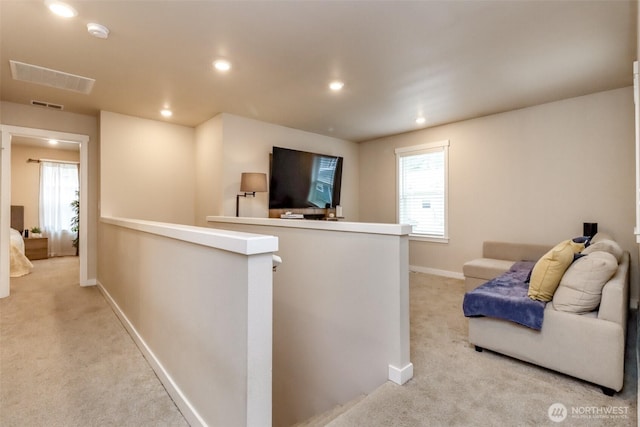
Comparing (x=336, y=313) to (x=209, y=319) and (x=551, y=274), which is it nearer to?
(x=209, y=319)

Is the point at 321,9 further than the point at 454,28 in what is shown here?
No

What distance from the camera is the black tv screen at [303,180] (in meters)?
4.66

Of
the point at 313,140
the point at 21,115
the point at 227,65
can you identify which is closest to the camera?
the point at 227,65

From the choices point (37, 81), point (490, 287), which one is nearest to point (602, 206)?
point (490, 287)

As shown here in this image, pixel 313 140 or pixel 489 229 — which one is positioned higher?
pixel 313 140

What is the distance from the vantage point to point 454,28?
87.5 inches

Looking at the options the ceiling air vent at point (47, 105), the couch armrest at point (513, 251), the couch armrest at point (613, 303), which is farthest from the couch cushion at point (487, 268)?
the ceiling air vent at point (47, 105)

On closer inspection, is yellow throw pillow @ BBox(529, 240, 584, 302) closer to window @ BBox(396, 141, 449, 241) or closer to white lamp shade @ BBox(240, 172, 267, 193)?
window @ BBox(396, 141, 449, 241)

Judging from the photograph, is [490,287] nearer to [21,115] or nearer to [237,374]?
[237,374]

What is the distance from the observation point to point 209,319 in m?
1.47

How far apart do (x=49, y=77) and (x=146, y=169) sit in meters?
1.57

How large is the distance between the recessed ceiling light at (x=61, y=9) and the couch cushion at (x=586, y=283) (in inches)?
144

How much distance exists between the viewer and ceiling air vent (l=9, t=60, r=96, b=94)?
9.14 ft

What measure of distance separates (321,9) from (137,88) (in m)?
2.32
